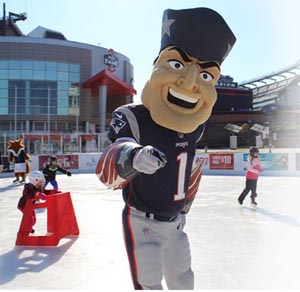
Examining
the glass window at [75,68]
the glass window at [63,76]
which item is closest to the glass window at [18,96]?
the glass window at [63,76]

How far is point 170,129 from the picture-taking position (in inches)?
77.9

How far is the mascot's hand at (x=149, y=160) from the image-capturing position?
1.43 m

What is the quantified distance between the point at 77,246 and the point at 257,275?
2173 millimetres

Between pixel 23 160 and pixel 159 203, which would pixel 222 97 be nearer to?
pixel 23 160

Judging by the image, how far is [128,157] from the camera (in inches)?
60.9

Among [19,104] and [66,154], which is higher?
[19,104]

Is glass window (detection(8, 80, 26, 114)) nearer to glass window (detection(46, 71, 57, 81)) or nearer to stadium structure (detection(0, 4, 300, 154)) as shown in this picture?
stadium structure (detection(0, 4, 300, 154))

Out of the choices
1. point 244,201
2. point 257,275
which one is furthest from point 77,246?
point 244,201

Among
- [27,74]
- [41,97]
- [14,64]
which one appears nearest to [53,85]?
[41,97]

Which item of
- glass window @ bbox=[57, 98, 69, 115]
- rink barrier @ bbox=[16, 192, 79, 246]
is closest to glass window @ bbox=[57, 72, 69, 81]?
glass window @ bbox=[57, 98, 69, 115]

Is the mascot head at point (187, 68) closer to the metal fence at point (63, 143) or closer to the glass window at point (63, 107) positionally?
the metal fence at point (63, 143)

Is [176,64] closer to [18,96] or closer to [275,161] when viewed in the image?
[275,161]

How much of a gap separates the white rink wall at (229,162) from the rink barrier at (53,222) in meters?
9.56

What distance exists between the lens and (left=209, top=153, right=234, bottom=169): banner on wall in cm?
1652
